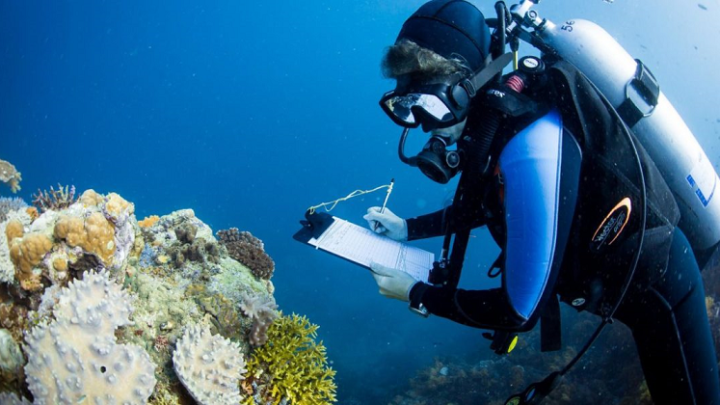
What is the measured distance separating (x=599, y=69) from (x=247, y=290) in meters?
4.51

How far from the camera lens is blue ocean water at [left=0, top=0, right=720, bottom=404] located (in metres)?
24.9

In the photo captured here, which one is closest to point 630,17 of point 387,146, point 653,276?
point 387,146

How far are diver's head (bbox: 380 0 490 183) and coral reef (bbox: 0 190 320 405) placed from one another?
2.63 metres

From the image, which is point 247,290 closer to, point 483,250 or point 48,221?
point 48,221

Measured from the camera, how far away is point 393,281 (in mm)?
3336

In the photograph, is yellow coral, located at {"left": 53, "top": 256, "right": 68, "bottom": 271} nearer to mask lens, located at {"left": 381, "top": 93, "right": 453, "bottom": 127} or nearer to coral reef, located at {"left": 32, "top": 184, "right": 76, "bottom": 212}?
coral reef, located at {"left": 32, "top": 184, "right": 76, "bottom": 212}

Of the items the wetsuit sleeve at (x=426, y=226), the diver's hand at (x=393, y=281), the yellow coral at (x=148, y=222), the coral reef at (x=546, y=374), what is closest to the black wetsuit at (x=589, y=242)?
the diver's hand at (x=393, y=281)

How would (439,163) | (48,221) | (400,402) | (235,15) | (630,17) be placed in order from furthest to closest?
1. (235,15)
2. (630,17)
3. (400,402)
4. (48,221)
5. (439,163)

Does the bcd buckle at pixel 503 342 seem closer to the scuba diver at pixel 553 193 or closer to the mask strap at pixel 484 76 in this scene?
the scuba diver at pixel 553 193

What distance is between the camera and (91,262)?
3.41 meters

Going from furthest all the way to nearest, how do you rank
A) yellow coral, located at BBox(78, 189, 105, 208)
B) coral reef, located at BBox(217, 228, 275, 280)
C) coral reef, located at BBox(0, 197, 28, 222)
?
coral reef, located at BBox(217, 228, 275, 280) < coral reef, located at BBox(0, 197, 28, 222) < yellow coral, located at BBox(78, 189, 105, 208)

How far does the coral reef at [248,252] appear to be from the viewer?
18.2ft

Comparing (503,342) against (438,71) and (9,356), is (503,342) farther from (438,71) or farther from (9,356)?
(9,356)

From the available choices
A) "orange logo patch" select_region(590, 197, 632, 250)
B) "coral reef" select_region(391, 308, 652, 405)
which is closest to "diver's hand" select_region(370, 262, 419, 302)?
"orange logo patch" select_region(590, 197, 632, 250)
